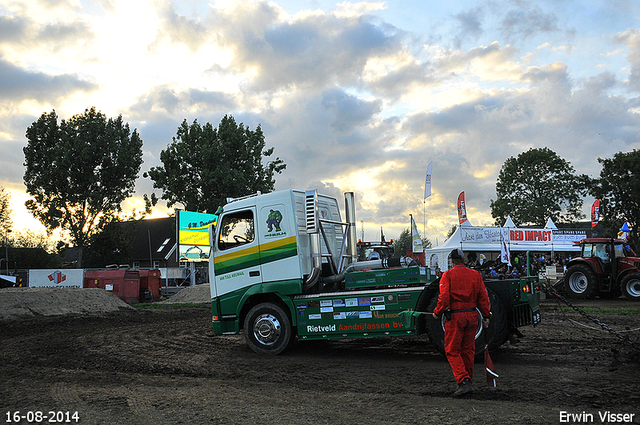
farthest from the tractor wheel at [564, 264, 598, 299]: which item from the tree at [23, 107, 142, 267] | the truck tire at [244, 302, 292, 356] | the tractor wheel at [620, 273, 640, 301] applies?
the tree at [23, 107, 142, 267]

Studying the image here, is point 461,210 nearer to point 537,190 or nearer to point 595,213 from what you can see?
point 595,213

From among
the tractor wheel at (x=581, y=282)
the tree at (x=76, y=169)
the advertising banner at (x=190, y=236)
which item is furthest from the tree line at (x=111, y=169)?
the tractor wheel at (x=581, y=282)

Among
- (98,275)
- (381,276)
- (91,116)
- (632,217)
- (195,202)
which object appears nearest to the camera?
(381,276)

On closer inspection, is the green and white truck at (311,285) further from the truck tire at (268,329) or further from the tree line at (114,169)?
the tree line at (114,169)

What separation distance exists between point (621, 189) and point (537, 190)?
10.7 meters

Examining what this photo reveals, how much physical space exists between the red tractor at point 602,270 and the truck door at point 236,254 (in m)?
15.3

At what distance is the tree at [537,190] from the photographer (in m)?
58.7

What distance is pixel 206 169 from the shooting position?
3462 cm

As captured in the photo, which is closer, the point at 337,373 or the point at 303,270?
the point at 337,373

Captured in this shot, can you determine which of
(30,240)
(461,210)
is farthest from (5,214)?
(461,210)

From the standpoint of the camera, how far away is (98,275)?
25703 millimetres

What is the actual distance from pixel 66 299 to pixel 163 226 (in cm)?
3866

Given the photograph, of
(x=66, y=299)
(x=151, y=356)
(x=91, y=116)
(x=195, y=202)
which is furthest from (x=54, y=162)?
(x=151, y=356)

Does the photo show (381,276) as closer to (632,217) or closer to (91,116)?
(91,116)
